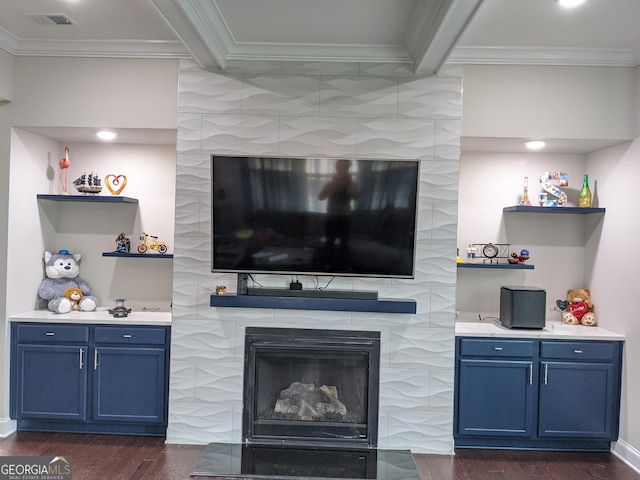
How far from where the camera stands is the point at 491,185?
3.97 metres

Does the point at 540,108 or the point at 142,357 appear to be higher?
the point at 540,108

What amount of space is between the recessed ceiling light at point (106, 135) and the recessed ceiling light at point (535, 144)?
301cm

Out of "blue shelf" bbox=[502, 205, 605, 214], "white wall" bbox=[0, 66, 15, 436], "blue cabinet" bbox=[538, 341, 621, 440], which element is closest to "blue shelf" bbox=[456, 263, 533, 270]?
"blue shelf" bbox=[502, 205, 605, 214]

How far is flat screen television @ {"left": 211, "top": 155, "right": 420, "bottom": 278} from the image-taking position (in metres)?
3.20

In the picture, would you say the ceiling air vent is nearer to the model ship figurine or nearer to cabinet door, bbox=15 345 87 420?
the model ship figurine

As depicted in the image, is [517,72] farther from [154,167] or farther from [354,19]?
[154,167]

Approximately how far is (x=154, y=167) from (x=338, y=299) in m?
1.92

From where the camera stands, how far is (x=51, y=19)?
308 centimetres

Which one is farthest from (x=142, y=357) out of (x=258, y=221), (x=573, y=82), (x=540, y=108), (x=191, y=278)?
(x=573, y=82)

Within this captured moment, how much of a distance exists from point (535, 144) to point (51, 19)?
334 cm

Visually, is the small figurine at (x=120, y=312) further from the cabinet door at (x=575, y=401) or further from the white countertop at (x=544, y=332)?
the cabinet door at (x=575, y=401)

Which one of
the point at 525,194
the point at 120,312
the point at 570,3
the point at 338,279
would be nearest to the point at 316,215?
the point at 338,279

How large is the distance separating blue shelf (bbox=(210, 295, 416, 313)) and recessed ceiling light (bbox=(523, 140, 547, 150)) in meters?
1.46

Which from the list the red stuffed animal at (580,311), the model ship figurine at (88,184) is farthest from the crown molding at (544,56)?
the model ship figurine at (88,184)
